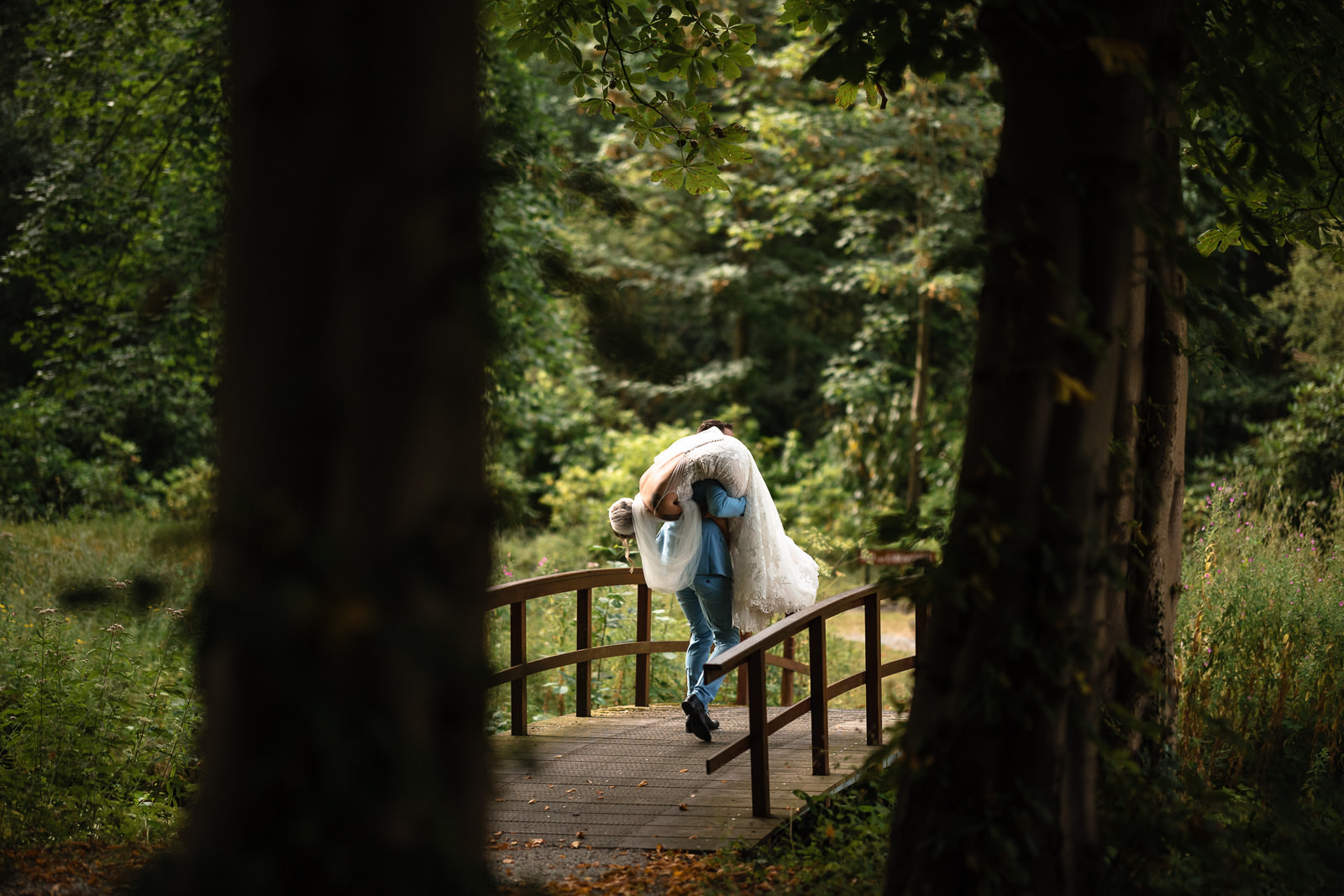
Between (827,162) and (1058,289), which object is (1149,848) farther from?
(827,162)

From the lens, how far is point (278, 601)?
1.65 meters

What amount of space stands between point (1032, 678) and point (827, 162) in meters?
15.2

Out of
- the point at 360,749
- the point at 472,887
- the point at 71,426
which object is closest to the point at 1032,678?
the point at 472,887

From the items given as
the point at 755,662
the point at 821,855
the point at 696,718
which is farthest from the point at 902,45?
the point at 696,718

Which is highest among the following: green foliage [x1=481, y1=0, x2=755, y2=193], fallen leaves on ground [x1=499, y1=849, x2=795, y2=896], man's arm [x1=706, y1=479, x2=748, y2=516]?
green foliage [x1=481, y1=0, x2=755, y2=193]

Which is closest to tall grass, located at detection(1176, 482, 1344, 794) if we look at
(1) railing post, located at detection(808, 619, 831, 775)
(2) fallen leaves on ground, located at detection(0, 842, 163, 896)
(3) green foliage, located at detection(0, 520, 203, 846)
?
(1) railing post, located at detection(808, 619, 831, 775)

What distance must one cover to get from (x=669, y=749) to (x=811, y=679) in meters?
1.23

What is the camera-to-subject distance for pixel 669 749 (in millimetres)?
6320

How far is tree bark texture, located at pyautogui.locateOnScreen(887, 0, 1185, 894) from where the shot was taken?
2811mm

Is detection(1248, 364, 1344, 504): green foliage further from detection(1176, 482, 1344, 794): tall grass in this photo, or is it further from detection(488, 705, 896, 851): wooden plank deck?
detection(488, 705, 896, 851): wooden plank deck

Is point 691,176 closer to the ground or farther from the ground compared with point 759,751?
farther from the ground

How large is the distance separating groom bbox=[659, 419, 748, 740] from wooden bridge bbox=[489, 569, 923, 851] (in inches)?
10.8

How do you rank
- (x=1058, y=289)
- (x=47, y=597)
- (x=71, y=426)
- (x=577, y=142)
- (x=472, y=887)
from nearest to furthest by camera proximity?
(x=472, y=887) < (x=1058, y=289) < (x=47, y=597) < (x=71, y=426) < (x=577, y=142)

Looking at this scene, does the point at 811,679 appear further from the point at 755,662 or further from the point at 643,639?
the point at 643,639
